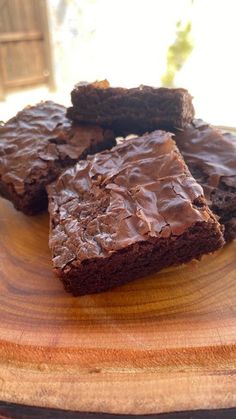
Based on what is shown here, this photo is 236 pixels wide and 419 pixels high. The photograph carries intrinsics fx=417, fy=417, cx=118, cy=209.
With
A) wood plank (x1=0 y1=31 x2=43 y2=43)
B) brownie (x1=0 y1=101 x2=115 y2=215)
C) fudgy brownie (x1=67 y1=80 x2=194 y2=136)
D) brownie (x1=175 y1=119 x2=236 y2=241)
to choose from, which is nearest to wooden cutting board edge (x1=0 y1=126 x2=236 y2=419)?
brownie (x1=175 y1=119 x2=236 y2=241)

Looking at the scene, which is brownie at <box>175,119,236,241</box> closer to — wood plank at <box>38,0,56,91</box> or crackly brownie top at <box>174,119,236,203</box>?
crackly brownie top at <box>174,119,236,203</box>

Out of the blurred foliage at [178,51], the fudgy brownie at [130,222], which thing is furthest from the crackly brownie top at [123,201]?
the blurred foliage at [178,51]

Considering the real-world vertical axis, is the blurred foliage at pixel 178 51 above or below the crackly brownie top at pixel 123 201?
above

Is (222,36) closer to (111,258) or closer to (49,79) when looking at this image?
(49,79)

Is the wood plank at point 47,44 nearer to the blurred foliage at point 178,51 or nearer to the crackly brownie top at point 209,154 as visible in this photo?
the blurred foliage at point 178,51

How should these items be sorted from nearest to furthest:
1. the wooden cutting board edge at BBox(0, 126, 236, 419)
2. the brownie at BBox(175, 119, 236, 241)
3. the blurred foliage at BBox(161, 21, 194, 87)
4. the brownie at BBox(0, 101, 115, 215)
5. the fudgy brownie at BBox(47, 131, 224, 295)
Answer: the wooden cutting board edge at BBox(0, 126, 236, 419), the fudgy brownie at BBox(47, 131, 224, 295), the brownie at BBox(175, 119, 236, 241), the brownie at BBox(0, 101, 115, 215), the blurred foliage at BBox(161, 21, 194, 87)

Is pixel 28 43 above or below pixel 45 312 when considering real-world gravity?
above

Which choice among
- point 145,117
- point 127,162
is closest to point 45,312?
point 127,162
